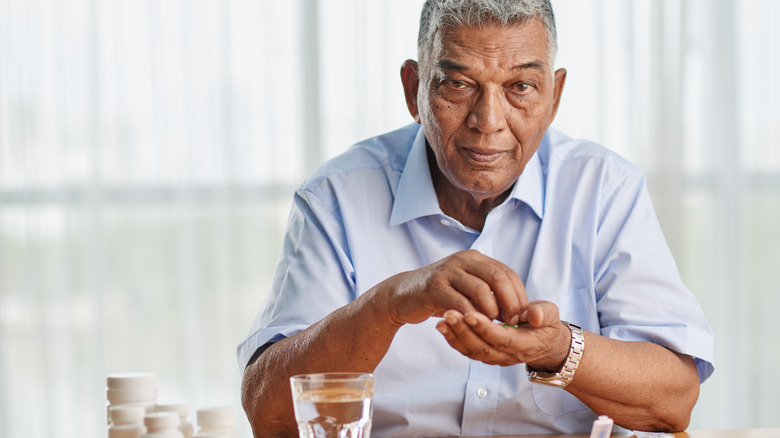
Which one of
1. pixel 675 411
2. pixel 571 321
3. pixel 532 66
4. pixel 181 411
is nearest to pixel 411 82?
pixel 532 66

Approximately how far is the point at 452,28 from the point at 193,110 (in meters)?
1.81

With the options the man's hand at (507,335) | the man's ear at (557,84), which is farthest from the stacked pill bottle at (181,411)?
the man's ear at (557,84)

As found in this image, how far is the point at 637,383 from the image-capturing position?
157 cm

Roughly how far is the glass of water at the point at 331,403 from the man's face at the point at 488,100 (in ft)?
2.67

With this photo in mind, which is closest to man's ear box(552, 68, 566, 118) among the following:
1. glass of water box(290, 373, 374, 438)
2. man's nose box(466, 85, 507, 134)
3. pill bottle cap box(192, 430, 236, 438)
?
man's nose box(466, 85, 507, 134)

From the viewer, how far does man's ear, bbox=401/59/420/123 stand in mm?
1893

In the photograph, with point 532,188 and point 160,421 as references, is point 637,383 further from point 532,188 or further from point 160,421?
point 160,421

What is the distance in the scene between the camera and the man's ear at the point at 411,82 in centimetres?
189

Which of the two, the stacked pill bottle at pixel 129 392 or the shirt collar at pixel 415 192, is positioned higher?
the shirt collar at pixel 415 192

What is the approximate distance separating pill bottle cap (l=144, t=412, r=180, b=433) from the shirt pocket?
936 mm

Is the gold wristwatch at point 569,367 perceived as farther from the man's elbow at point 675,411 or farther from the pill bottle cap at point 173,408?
the pill bottle cap at point 173,408

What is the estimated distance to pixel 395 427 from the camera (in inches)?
69.1

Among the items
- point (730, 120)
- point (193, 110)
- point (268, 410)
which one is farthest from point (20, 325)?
point (730, 120)

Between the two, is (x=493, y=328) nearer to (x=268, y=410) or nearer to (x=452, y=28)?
(x=268, y=410)
